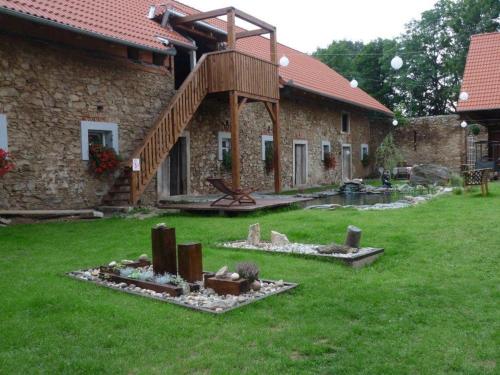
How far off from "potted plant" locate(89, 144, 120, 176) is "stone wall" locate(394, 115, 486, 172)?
1794 centimetres

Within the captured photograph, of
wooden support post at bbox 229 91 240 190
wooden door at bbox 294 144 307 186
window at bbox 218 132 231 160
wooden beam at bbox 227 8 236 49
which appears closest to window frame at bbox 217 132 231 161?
window at bbox 218 132 231 160

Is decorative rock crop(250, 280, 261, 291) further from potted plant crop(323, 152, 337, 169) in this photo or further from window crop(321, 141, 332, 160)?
potted plant crop(323, 152, 337, 169)

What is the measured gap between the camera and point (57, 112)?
33.5ft

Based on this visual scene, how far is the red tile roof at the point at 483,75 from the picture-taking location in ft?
61.5

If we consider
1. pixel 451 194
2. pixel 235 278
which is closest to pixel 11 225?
pixel 235 278

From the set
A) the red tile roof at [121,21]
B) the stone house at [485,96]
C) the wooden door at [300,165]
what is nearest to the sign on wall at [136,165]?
the red tile roof at [121,21]

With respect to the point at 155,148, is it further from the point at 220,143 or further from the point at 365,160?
the point at 365,160

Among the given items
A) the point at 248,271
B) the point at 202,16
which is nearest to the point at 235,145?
the point at 202,16

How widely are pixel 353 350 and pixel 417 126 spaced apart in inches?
954

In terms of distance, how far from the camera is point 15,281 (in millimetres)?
5098

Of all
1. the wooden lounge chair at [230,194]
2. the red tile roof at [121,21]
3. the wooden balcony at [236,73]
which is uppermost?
the red tile roof at [121,21]

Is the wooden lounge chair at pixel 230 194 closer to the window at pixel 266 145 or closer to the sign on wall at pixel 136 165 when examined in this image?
the sign on wall at pixel 136 165

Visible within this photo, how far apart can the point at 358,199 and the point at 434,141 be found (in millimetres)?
13391

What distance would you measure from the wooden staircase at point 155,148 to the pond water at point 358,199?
350cm
